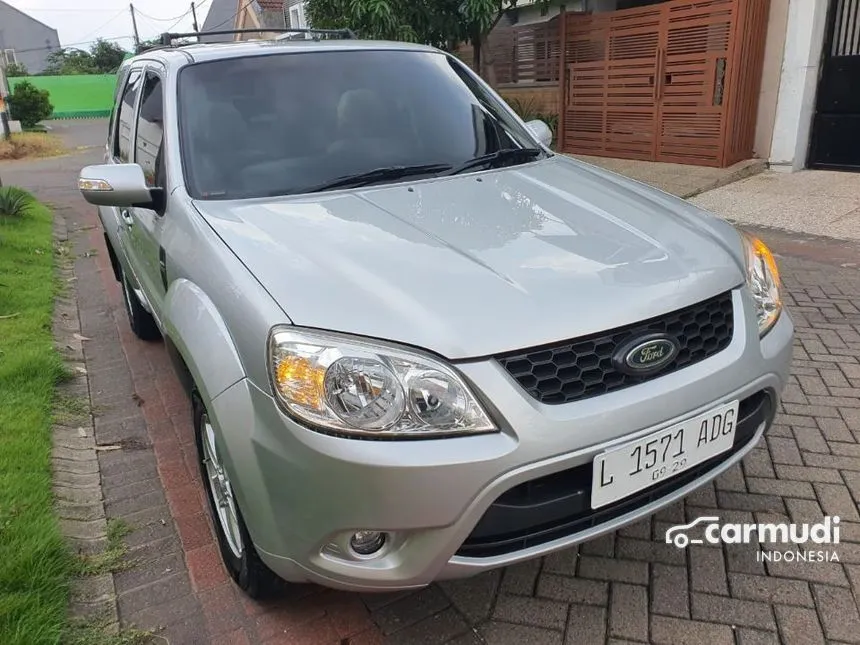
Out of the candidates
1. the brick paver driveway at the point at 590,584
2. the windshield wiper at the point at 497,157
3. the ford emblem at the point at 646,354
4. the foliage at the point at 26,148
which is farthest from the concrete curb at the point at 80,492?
the foliage at the point at 26,148

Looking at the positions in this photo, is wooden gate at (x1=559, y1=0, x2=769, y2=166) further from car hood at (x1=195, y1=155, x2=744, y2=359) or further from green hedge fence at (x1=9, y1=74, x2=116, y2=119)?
green hedge fence at (x1=9, y1=74, x2=116, y2=119)

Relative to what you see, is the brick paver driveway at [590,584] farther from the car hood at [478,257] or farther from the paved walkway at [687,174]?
the paved walkway at [687,174]

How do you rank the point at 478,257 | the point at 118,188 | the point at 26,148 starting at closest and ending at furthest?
the point at 478,257
the point at 118,188
the point at 26,148

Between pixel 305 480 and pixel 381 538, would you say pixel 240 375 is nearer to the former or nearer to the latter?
pixel 305 480

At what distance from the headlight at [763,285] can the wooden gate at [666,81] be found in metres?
6.70

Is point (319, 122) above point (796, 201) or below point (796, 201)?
above

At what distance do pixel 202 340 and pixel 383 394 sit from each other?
0.67 m

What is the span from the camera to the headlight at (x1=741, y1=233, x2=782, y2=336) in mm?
2201

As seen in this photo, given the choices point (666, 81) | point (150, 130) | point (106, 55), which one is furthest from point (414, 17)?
point (106, 55)

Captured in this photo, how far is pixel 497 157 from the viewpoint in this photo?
2957mm

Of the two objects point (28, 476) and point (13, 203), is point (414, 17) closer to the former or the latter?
point (13, 203)

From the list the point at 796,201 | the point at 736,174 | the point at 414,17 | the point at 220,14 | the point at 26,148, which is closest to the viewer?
the point at 796,201

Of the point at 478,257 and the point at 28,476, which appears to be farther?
the point at 28,476

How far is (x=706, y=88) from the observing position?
855 cm
